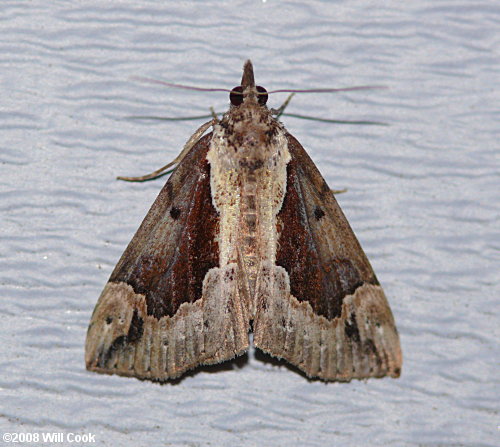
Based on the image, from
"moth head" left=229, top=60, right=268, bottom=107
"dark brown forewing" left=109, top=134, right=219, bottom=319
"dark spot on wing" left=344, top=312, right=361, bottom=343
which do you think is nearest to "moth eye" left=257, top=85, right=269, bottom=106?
"moth head" left=229, top=60, right=268, bottom=107

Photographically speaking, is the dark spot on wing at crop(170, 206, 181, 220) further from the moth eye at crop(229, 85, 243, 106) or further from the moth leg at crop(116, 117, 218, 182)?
the moth eye at crop(229, 85, 243, 106)

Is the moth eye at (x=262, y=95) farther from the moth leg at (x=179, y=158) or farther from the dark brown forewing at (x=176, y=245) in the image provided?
the dark brown forewing at (x=176, y=245)

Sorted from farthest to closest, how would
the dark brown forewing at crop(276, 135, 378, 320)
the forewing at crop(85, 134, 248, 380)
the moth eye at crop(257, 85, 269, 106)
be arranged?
the moth eye at crop(257, 85, 269, 106), the dark brown forewing at crop(276, 135, 378, 320), the forewing at crop(85, 134, 248, 380)

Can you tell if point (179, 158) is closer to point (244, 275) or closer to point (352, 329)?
point (244, 275)

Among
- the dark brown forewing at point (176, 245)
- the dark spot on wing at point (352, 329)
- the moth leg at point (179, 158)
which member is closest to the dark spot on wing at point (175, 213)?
the dark brown forewing at point (176, 245)

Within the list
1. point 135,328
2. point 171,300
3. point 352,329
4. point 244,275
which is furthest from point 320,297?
point 135,328

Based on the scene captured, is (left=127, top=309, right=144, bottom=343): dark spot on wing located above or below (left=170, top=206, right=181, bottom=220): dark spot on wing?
below
